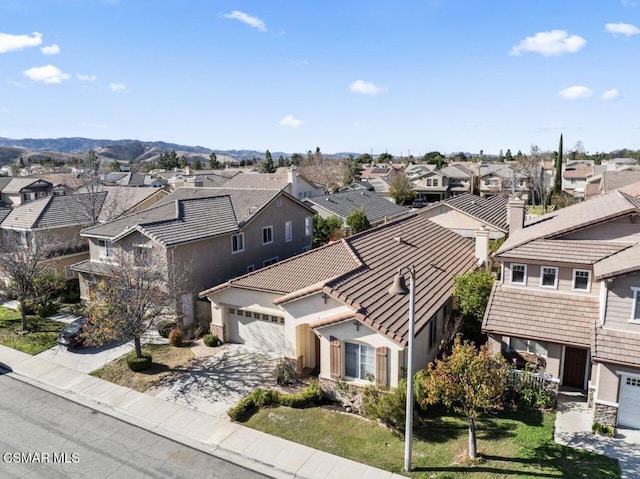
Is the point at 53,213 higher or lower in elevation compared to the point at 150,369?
higher

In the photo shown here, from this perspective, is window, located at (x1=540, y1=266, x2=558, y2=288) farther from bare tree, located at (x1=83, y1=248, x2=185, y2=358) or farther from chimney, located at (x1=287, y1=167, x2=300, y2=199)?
chimney, located at (x1=287, y1=167, x2=300, y2=199)

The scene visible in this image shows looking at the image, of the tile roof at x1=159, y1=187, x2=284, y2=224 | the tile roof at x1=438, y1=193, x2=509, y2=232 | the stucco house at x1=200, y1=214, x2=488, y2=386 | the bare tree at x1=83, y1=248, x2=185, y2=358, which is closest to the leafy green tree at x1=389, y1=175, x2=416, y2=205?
the tile roof at x1=438, y1=193, x2=509, y2=232

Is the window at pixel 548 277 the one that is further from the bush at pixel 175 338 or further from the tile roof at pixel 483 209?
the bush at pixel 175 338

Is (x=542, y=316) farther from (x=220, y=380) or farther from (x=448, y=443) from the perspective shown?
(x=220, y=380)

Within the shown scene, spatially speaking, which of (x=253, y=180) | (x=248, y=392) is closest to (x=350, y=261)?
(x=248, y=392)

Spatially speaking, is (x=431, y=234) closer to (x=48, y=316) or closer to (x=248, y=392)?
(x=248, y=392)

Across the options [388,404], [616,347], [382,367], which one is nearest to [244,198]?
[382,367]
